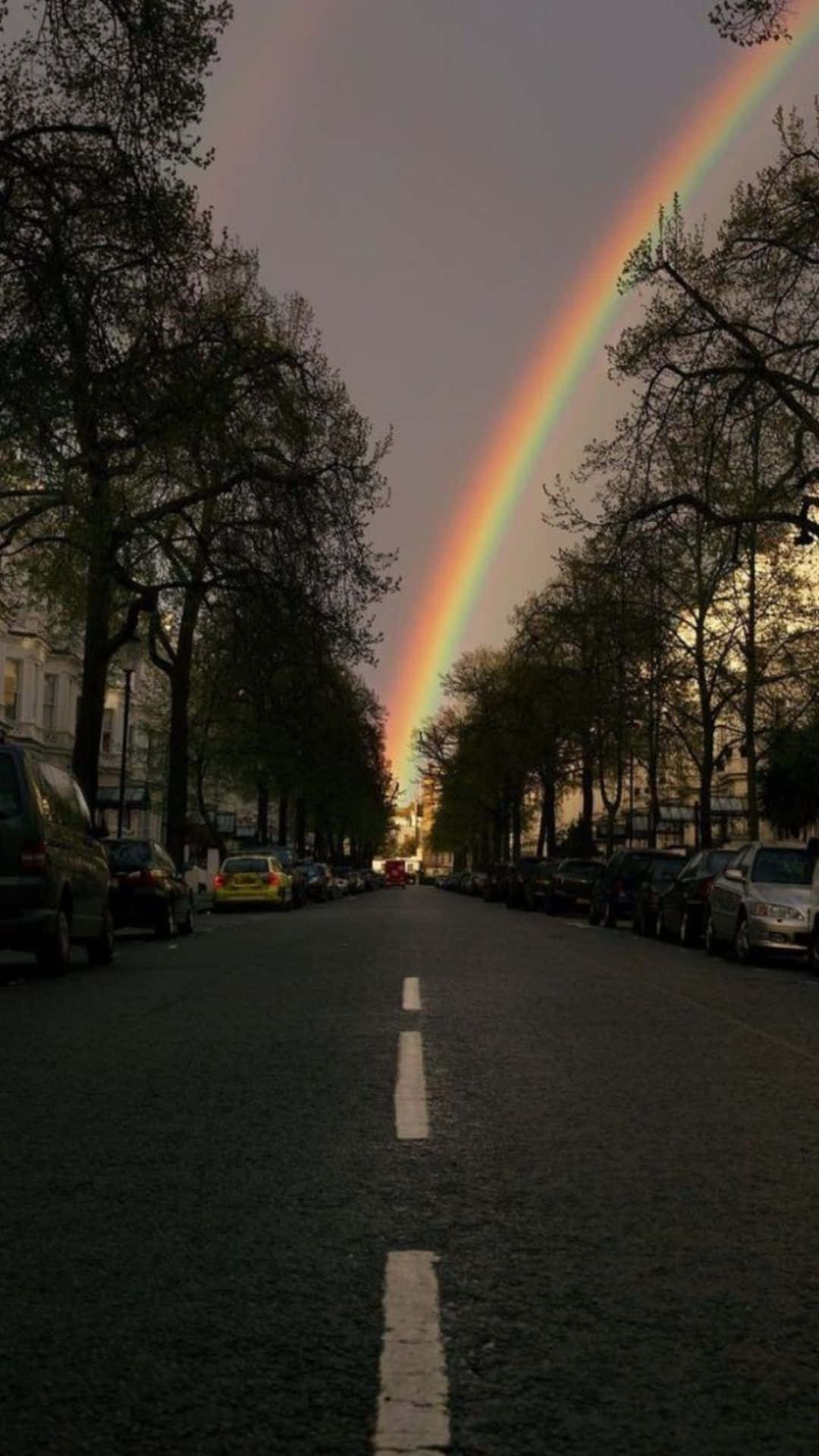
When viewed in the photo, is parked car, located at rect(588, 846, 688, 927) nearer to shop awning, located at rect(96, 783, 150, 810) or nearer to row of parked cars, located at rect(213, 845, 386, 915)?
row of parked cars, located at rect(213, 845, 386, 915)

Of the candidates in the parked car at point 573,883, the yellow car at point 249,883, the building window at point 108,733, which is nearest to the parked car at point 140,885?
the yellow car at point 249,883

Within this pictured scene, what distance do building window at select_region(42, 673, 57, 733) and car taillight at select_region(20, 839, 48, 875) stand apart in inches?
2377

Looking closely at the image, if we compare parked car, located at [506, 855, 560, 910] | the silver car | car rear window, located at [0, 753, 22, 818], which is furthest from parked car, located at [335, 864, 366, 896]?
car rear window, located at [0, 753, 22, 818]

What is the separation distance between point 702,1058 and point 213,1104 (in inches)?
136

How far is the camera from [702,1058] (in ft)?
32.2

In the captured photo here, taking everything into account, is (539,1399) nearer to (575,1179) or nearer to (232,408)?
(575,1179)

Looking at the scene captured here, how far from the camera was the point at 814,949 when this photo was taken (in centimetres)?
2031

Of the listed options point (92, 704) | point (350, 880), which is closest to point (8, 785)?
point (92, 704)

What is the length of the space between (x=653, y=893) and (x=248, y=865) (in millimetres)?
16819

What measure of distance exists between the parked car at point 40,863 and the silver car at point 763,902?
29.5 ft

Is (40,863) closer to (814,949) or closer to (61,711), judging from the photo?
(814,949)

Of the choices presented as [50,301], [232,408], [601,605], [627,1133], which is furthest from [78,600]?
[627,1133]

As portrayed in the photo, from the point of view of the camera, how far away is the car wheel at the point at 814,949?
20.1 meters

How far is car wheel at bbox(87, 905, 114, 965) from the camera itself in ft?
59.1
